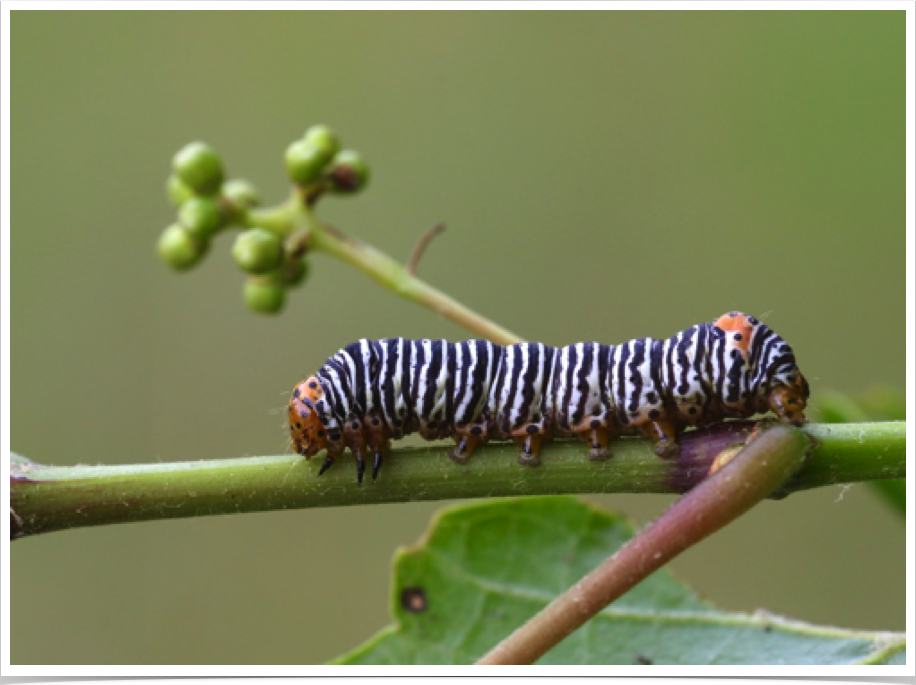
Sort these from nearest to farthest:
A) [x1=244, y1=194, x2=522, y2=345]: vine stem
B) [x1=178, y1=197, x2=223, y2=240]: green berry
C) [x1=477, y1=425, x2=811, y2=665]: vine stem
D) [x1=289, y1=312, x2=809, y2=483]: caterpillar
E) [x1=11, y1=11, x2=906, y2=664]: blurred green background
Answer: [x1=477, y1=425, x2=811, y2=665]: vine stem < [x1=289, y1=312, x2=809, y2=483]: caterpillar < [x1=244, y1=194, x2=522, y2=345]: vine stem < [x1=178, y1=197, x2=223, y2=240]: green berry < [x1=11, y1=11, x2=906, y2=664]: blurred green background

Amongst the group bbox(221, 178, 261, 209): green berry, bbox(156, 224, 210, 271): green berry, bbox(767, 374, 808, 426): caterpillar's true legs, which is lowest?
bbox(767, 374, 808, 426): caterpillar's true legs

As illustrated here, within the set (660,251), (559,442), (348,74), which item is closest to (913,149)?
(559,442)

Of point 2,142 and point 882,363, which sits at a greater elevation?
point 2,142

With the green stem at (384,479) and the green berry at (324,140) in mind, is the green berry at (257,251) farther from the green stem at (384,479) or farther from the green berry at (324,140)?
the green stem at (384,479)

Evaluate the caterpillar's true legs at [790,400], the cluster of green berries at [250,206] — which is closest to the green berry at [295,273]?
the cluster of green berries at [250,206]

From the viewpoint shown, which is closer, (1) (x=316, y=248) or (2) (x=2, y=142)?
(2) (x=2, y=142)

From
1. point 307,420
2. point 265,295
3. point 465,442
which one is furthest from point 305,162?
point 465,442

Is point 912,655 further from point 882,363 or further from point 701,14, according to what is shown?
point 701,14

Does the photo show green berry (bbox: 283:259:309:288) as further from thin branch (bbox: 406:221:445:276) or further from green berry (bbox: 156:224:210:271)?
thin branch (bbox: 406:221:445:276)

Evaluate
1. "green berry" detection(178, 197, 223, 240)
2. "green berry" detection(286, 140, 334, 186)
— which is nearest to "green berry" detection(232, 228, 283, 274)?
"green berry" detection(178, 197, 223, 240)
